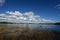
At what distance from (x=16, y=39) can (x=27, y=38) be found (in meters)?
0.85

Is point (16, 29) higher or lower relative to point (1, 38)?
higher

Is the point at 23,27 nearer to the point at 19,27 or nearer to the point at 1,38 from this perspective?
the point at 19,27

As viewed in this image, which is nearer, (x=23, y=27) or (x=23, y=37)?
(x=23, y=37)

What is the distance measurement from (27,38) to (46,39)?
5.12ft

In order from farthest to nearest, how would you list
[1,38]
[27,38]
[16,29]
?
[16,29], [27,38], [1,38]

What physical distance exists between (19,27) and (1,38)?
118 inches

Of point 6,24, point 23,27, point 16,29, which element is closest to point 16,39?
point 16,29

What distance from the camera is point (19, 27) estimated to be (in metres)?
9.98

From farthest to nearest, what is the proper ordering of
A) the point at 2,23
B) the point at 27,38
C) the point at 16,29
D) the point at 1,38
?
the point at 2,23, the point at 16,29, the point at 27,38, the point at 1,38

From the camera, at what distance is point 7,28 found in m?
10.0

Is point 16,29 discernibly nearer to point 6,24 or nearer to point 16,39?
point 6,24

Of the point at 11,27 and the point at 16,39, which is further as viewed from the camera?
the point at 11,27

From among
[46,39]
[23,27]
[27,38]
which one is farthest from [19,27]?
[46,39]

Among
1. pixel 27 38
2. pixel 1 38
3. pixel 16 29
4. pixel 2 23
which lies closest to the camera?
pixel 1 38
